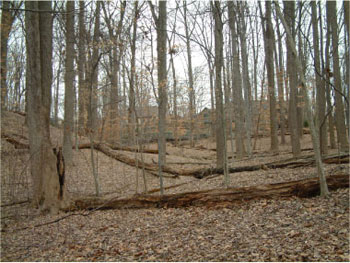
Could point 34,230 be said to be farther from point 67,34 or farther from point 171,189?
point 67,34

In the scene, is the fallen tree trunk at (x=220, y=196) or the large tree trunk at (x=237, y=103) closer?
the fallen tree trunk at (x=220, y=196)

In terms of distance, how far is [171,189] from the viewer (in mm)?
8031

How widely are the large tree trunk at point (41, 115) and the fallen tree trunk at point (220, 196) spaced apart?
0.61 meters

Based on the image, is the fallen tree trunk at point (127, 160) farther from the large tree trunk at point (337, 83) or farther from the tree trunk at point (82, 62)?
the large tree trunk at point (337, 83)

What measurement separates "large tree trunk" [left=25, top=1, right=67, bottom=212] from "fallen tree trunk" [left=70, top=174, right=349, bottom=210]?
0.61 meters

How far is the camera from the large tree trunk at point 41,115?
21.2ft

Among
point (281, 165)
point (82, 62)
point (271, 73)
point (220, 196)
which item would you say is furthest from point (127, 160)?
point (271, 73)

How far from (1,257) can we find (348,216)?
5697 millimetres

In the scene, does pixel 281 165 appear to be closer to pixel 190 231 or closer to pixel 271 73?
pixel 190 231

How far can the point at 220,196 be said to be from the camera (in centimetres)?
584

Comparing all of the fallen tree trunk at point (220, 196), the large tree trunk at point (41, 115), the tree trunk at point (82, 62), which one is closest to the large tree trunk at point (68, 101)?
the tree trunk at point (82, 62)

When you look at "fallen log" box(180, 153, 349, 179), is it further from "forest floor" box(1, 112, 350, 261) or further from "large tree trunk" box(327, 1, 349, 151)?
"large tree trunk" box(327, 1, 349, 151)

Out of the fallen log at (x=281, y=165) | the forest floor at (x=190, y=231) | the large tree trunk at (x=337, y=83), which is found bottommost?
the forest floor at (x=190, y=231)

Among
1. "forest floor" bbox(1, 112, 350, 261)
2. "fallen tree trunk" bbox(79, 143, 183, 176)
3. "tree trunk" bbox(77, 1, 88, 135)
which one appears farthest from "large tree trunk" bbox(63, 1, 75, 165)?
"forest floor" bbox(1, 112, 350, 261)
